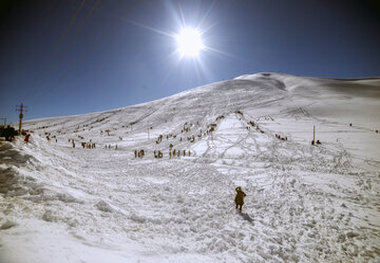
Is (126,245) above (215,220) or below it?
above

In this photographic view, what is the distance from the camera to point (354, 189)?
29.8 feet

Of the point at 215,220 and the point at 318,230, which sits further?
the point at 215,220

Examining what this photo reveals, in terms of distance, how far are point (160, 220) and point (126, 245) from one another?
2.02 meters

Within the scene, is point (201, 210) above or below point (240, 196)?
below

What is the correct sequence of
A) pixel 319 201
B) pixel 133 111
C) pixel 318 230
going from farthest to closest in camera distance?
pixel 133 111
pixel 319 201
pixel 318 230

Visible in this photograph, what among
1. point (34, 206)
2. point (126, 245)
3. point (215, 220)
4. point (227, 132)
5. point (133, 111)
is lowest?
point (215, 220)

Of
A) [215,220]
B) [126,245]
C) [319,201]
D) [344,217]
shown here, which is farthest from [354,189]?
[126,245]

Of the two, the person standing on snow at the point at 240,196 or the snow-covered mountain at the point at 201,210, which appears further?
Answer: the person standing on snow at the point at 240,196

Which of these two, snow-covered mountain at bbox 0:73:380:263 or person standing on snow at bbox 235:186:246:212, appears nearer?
snow-covered mountain at bbox 0:73:380:263

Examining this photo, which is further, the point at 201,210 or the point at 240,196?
the point at 201,210

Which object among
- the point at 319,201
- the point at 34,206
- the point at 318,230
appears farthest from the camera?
the point at 319,201

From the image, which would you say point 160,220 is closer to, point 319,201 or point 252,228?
point 252,228

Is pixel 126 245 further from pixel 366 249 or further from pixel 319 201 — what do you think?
pixel 319 201

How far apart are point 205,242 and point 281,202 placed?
5148mm
